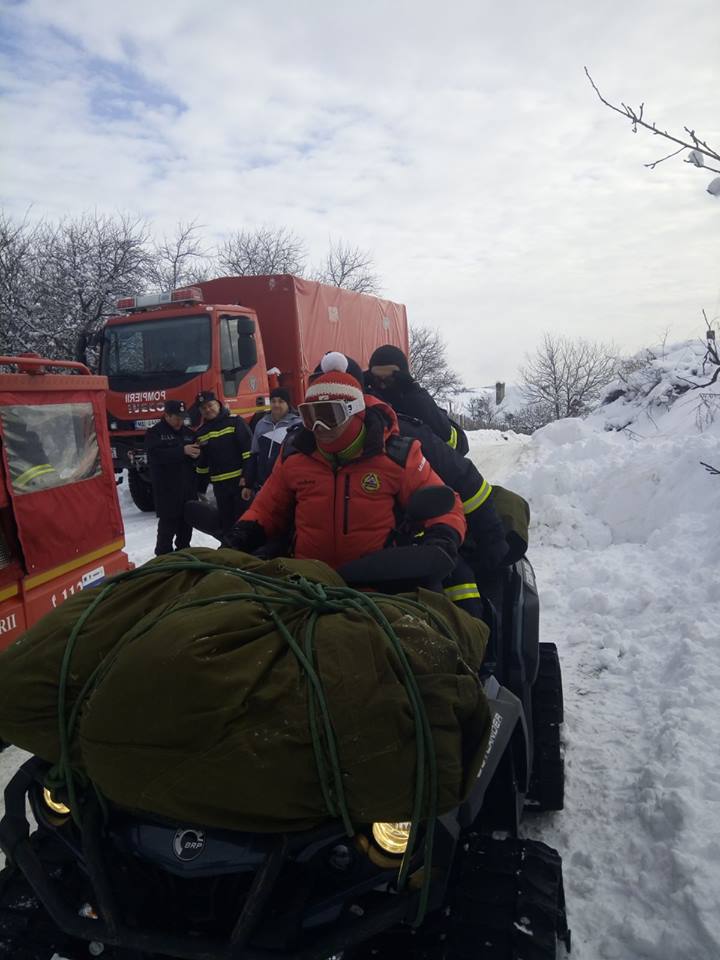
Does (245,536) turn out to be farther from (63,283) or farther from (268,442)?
(63,283)

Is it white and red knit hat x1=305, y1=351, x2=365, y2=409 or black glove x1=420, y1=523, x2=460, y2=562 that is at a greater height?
white and red knit hat x1=305, y1=351, x2=365, y2=409

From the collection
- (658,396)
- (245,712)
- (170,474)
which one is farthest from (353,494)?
(658,396)

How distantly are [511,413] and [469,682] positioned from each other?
4135 centimetres

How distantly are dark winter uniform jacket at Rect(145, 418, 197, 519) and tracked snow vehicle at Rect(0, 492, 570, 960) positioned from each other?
17.1 feet

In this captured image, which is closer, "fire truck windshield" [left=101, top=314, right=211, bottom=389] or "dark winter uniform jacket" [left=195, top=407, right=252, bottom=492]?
"dark winter uniform jacket" [left=195, top=407, right=252, bottom=492]

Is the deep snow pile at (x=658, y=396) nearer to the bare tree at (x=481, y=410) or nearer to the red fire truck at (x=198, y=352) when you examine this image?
the red fire truck at (x=198, y=352)

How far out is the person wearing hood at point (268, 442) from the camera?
585 cm

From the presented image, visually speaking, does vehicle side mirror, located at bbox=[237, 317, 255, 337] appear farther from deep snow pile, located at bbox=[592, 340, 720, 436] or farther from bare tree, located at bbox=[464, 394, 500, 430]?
bare tree, located at bbox=[464, 394, 500, 430]

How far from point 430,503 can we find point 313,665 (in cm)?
108

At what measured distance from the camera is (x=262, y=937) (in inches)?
60.1

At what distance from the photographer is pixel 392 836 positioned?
5.27ft

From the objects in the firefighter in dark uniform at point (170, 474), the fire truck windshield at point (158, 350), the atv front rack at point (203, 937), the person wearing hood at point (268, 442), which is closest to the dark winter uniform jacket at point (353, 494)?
the atv front rack at point (203, 937)

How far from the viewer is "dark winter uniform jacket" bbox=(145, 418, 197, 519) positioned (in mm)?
7113

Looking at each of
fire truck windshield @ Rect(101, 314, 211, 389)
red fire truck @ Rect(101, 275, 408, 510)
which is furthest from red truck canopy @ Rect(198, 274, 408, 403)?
fire truck windshield @ Rect(101, 314, 211, 389)
